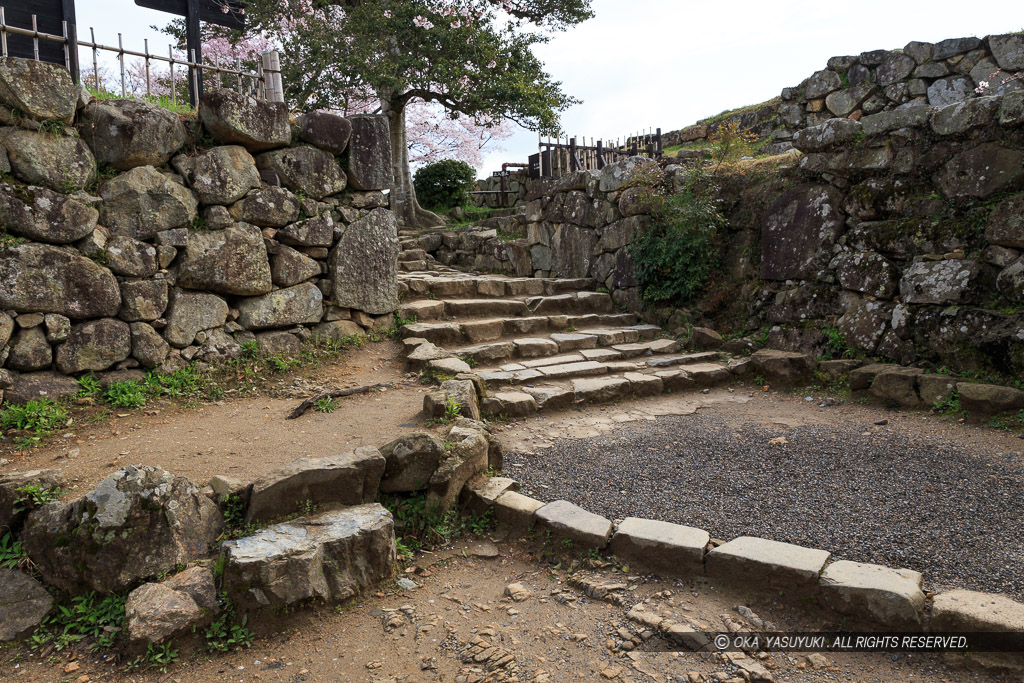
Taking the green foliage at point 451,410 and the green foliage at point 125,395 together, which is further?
the green foliage at point 125,395

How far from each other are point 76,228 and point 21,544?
2608mm

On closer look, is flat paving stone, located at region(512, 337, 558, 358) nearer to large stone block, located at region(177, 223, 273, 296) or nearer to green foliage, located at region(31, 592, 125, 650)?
large stone block, located at region(177, 223, 273, 296)

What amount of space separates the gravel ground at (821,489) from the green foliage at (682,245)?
9.19 feet

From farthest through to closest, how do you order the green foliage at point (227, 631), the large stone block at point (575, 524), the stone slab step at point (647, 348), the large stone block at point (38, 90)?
the stone slab step at point (647, 348) → the large stone block at point (38, 90) → the large stone block at point (575, 524) → the green foliage at point (227, 631)

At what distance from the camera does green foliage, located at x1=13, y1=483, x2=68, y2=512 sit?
3191 mm

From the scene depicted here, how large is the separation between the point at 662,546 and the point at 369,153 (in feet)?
16.2

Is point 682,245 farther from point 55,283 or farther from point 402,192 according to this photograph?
point 402,192

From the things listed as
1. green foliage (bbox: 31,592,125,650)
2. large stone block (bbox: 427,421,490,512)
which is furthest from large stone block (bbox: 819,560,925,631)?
green foliage (bbox: 31,592,125,650)

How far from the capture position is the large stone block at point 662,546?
3.11 m

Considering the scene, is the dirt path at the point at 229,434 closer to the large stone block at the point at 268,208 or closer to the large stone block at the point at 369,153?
the large stone block at the point at 268,208

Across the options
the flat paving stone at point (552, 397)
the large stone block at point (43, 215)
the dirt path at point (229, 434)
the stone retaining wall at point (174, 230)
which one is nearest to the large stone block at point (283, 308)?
the stone retaining wall at point (174, 230)

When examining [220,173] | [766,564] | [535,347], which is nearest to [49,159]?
[220,173]

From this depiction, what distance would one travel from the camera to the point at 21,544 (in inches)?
123

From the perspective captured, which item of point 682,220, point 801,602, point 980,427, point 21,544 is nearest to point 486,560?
point 801,602
